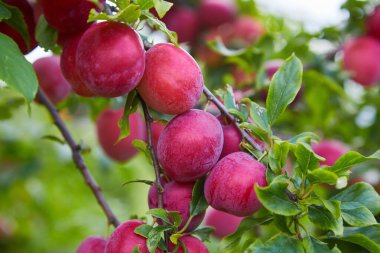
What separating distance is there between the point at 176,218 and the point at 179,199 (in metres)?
0.05

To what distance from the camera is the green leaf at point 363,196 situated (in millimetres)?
783

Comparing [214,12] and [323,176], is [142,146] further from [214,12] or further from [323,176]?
[214,12]

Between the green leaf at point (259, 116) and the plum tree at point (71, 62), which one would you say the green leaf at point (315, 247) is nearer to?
the green leaf at point (259, 116)

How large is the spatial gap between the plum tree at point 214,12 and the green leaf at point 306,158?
1151mm

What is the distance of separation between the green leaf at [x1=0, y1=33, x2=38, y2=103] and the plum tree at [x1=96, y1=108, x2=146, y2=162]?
23.2 inches

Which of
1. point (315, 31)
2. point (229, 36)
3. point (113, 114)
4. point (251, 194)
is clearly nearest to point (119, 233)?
point (251, 194)

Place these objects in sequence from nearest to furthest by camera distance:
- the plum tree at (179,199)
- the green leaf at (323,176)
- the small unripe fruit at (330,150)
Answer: the green leaf at (323,176)
the plum tree at (179,199)
the small unripe fruit at (330,150)

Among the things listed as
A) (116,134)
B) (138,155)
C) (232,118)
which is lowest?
(138,155)

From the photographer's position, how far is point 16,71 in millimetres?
770

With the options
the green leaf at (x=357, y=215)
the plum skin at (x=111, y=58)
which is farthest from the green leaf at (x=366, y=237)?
the plum skin at (x=111, y=58)

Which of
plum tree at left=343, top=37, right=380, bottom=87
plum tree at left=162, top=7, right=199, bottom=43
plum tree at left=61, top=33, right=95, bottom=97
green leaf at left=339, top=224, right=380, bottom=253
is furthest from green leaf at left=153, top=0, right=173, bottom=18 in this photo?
plum tree at left=343, top=37, right=380, bottom=87

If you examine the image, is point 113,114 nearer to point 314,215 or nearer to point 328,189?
point 328,189

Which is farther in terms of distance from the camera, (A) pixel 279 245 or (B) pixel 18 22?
(B) pixel 18 22

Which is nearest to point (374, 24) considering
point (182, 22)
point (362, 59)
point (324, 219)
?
point (362, 59)
